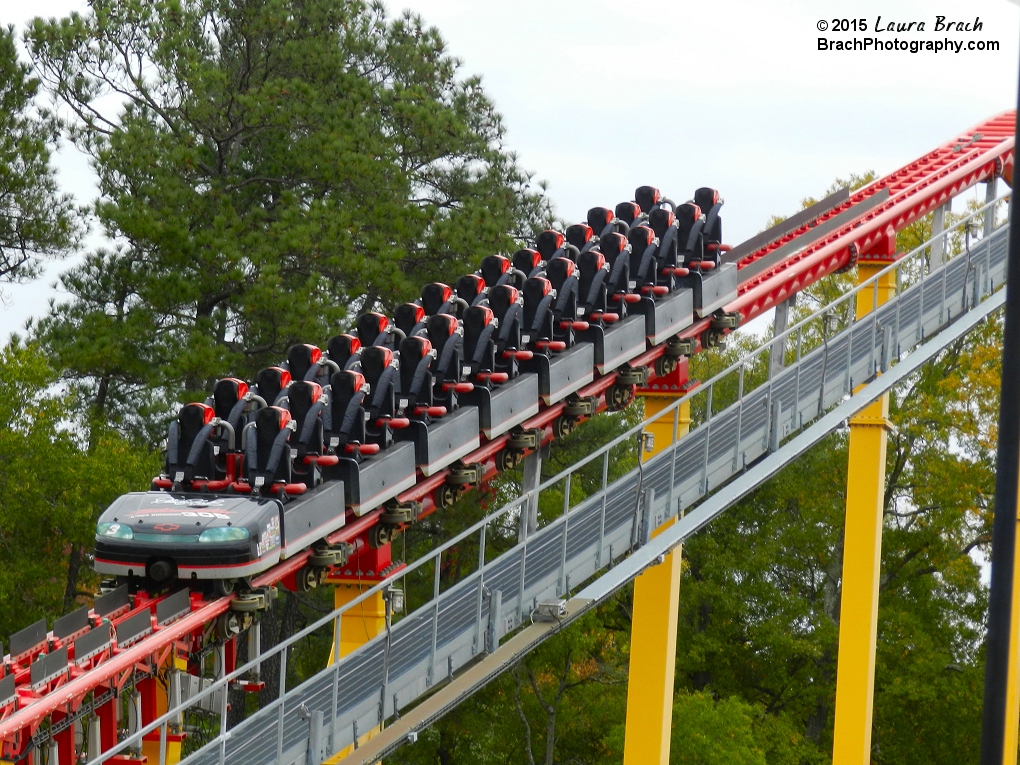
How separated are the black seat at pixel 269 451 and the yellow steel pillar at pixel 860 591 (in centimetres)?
660

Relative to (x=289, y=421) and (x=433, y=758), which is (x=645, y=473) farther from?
(x=433, y=758)

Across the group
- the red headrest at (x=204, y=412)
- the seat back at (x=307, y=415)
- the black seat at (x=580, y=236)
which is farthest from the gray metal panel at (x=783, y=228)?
the red headrest at (x=204, y=412)

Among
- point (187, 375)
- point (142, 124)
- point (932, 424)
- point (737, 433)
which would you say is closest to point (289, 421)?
point (737, 433)

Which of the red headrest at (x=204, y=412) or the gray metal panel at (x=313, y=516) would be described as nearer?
the gray metal panel at (x=313, y=516)

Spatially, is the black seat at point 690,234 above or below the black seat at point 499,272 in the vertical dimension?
above

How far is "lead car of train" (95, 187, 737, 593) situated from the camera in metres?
11.7

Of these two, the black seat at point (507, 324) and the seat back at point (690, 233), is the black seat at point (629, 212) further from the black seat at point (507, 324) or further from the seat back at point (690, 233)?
the black seat at point (507, 324)

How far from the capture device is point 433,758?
95.1ft

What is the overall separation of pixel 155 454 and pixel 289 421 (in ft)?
37.9

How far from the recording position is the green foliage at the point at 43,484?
22203 mm

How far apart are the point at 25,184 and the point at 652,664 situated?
39.8 ft

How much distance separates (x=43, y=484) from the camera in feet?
74.9


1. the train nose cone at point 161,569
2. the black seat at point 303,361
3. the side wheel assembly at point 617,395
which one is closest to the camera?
the train nose cone at point 161,569

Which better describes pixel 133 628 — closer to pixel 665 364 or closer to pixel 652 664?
pixel 652 664
